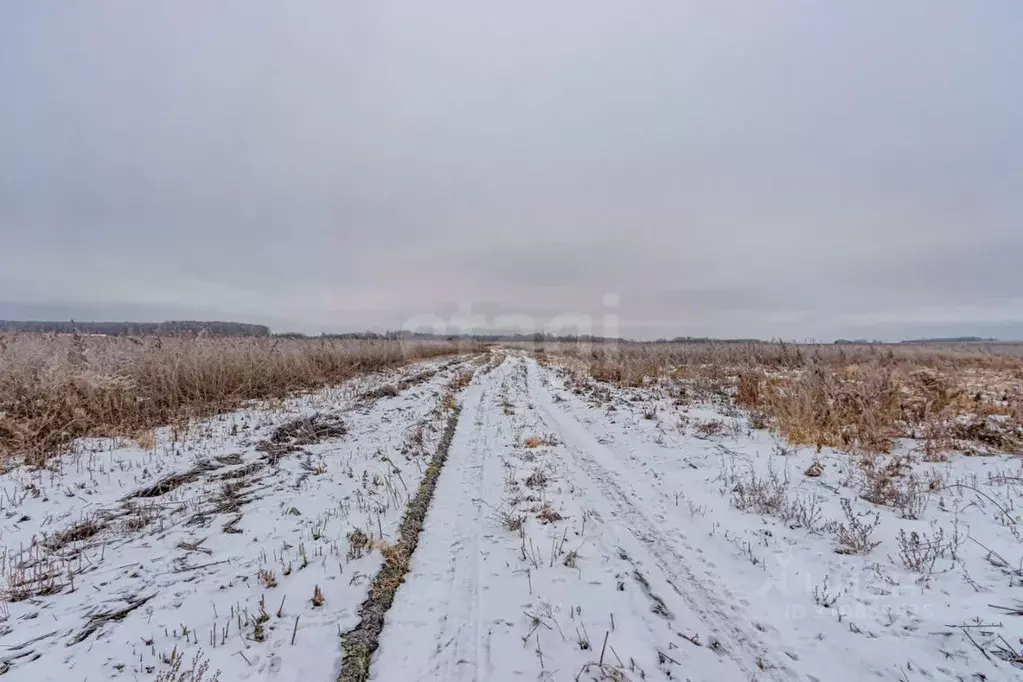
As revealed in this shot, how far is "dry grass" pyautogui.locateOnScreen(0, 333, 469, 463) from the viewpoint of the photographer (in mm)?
7156

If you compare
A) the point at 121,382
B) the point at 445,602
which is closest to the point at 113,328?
the point at 121,382

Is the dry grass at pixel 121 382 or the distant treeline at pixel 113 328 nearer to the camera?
the dry grass at pixel 121 382

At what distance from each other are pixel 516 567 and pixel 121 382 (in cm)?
948

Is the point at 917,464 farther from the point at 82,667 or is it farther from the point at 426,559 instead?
the point at 82,667

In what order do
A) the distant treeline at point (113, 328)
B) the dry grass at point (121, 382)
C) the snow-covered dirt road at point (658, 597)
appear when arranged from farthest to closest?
1. the distant treeline at point (113, 328)
2. the dry grass at point (121, 382)
3. the snow-covered dirt road at point (658, 597)

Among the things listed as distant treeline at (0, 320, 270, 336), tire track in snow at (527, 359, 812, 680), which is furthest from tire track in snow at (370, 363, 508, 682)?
distant treeline at (0, 320, 270, 336)

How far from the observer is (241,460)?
664 cm

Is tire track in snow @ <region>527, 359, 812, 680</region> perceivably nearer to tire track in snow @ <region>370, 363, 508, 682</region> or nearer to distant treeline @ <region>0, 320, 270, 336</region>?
tire track in snow @ <region>370, 363, 508, 682</region>

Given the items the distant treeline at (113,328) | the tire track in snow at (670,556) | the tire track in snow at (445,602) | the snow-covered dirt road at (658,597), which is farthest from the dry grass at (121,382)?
the tire track in snow at (670,556)

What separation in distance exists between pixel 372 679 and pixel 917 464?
7.80 meters

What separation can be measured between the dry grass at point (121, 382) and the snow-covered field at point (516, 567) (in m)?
1.43

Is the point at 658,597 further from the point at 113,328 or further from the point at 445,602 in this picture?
the point at 113,328

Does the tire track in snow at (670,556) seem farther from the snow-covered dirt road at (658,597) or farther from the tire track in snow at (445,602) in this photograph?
the tire track in snow at (445,602)

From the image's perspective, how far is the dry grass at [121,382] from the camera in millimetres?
7156
